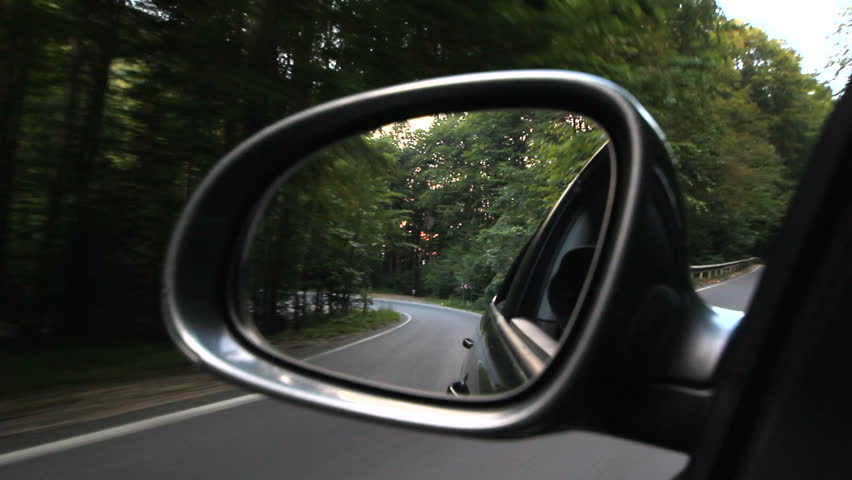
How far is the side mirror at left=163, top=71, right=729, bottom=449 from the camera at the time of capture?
96cm

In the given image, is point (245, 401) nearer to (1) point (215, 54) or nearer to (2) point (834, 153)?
(1) point (215, 54)

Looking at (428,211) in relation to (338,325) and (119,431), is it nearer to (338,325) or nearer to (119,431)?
(338,325)

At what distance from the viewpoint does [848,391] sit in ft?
2.76

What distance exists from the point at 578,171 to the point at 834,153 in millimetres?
597

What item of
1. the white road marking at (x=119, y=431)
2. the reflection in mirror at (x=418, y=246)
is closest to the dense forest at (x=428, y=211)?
the reflection in mirror at (x=418, y=246)

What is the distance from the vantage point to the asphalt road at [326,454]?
122 inches

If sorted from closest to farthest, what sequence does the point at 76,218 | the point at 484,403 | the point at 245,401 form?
the point at 484,403 → the point at 245,401 → the point at 76,218

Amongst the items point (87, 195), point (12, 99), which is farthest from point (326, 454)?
point (87, 195)

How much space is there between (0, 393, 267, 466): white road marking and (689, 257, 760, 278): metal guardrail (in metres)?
2.75

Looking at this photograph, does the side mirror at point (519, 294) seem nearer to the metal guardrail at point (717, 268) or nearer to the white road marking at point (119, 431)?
the metal guardrail at point (717, 268)

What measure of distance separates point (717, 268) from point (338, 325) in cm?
182

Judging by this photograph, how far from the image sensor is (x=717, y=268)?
1.28m

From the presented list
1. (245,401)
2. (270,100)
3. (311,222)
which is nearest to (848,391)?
(311,222)

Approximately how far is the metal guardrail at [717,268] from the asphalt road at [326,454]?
0.96 metres
